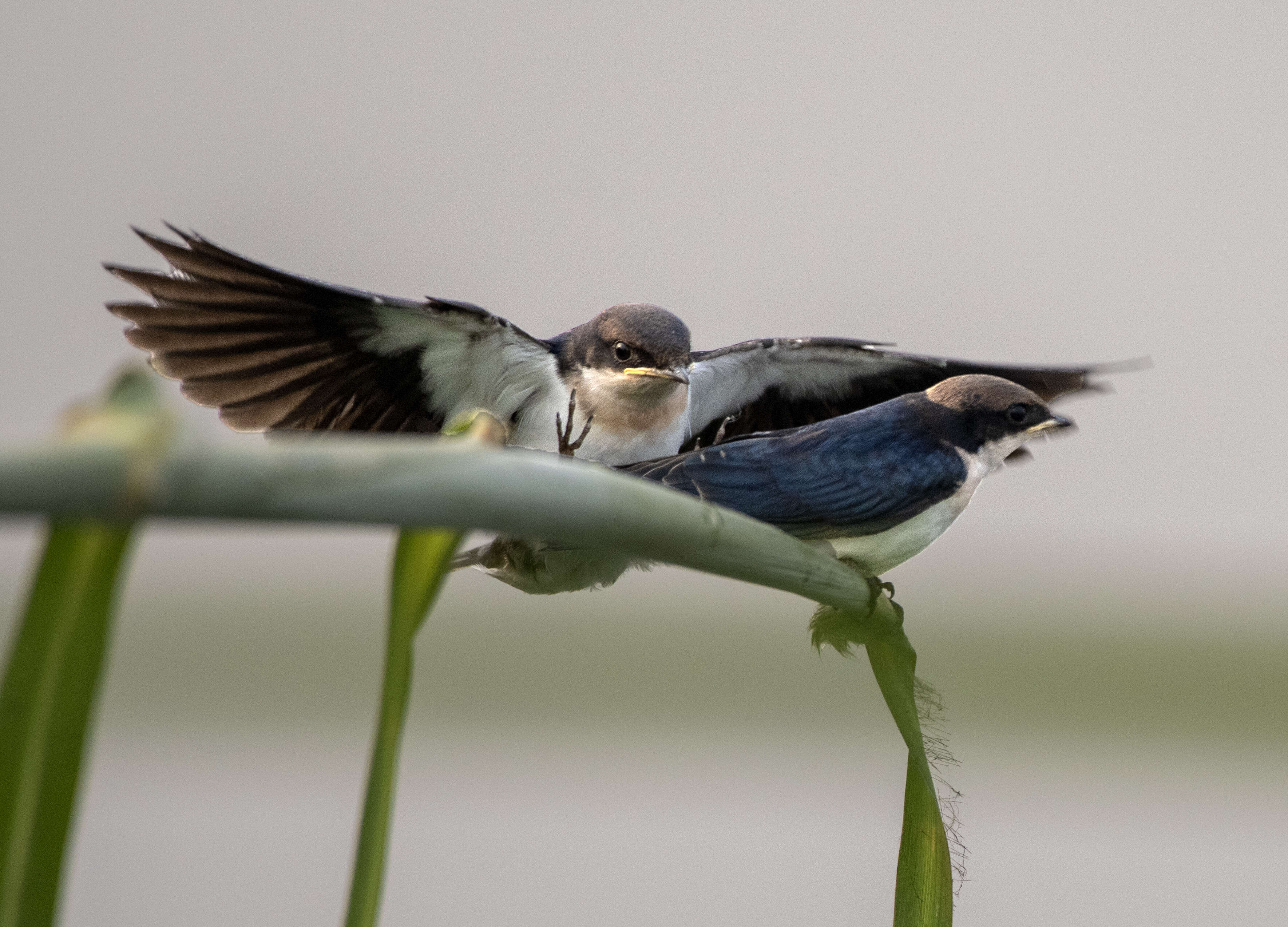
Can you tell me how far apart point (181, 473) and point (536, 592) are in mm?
503

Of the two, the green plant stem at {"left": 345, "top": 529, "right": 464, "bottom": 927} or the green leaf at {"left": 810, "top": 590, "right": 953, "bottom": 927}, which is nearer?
the green plant stem at {"left": 345, "top": 529, "right": 464, "bottom": 927}

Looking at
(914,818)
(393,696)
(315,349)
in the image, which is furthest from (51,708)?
(315,349)

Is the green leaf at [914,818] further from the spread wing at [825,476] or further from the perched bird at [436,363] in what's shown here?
the perched bird at [436,363]

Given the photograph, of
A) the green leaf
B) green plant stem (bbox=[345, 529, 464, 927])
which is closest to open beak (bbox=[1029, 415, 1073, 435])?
the green leaf

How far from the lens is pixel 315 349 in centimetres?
69

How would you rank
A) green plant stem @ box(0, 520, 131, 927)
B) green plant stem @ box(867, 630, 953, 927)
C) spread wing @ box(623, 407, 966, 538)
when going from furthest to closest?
spread wing @ box(623, 407, 966, 538), green plant stem @ box(867, 630, 953, 927), green plant stem @ box(0, 520, 131, 927)

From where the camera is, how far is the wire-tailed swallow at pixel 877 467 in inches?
22.2

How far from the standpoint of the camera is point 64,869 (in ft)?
0.47

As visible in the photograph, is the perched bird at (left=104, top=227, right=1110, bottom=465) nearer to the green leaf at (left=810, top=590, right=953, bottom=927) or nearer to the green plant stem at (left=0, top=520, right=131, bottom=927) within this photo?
the green leaf at (left=810, top=590, right=953, bottom=927)

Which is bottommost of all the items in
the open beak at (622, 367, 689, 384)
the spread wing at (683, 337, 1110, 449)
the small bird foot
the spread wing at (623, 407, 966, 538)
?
the spread wing at (623, 407, 966, 538)

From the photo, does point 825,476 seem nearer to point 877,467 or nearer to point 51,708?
point 877,467

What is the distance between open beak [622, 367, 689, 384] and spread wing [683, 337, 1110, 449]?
0.21 feet

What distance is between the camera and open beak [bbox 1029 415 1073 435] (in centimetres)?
61

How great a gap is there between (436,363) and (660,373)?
0.13 m
